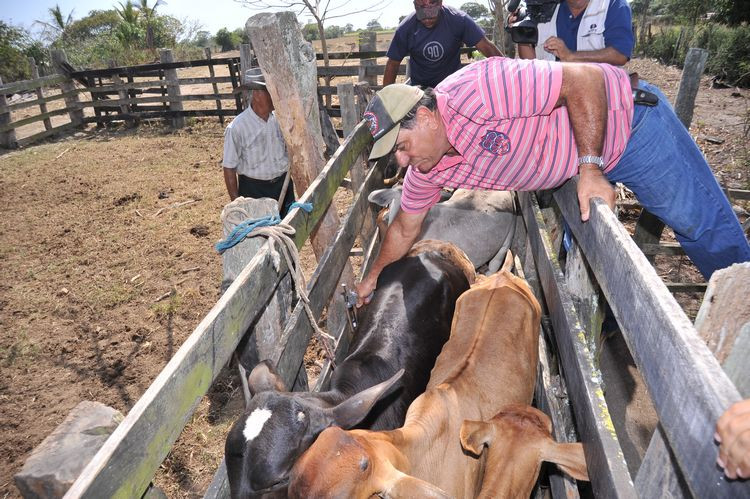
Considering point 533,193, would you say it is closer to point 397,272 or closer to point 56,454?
point 397,272

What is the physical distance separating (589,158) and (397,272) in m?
1.55

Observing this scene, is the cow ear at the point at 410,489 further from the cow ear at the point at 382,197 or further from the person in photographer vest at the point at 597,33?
the person in photographer vest at the point at 597,33

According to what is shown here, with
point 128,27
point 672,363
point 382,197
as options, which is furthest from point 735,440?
point 128,27

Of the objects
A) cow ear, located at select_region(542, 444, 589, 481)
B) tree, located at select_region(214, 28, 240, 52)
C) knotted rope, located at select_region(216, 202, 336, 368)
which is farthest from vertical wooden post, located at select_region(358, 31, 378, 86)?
tree, located at select_region(214, 28, 240, 52)

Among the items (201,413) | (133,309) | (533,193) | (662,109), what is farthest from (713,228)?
(133,309)

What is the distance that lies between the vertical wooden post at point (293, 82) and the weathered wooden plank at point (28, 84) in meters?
13.3

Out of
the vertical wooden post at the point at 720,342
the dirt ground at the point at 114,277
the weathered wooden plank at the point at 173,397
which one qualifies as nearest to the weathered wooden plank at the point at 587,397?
the vertical wooden post at the point at 720,342

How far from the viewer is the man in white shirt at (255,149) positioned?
535 cm

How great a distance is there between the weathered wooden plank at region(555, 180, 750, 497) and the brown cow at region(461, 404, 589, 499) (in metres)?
0.80

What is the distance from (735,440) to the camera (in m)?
0.76

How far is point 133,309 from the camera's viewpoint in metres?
5.68

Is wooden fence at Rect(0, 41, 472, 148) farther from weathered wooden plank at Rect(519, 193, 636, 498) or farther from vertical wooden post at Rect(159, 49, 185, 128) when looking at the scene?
weathered wooden plank at Rect(519, 193, 636, 498)

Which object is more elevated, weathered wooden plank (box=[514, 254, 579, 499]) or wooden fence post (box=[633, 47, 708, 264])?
wooden fence post (box=[633, 47, 708, 264])

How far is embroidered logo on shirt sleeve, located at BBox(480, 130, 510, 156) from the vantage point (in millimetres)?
2652
